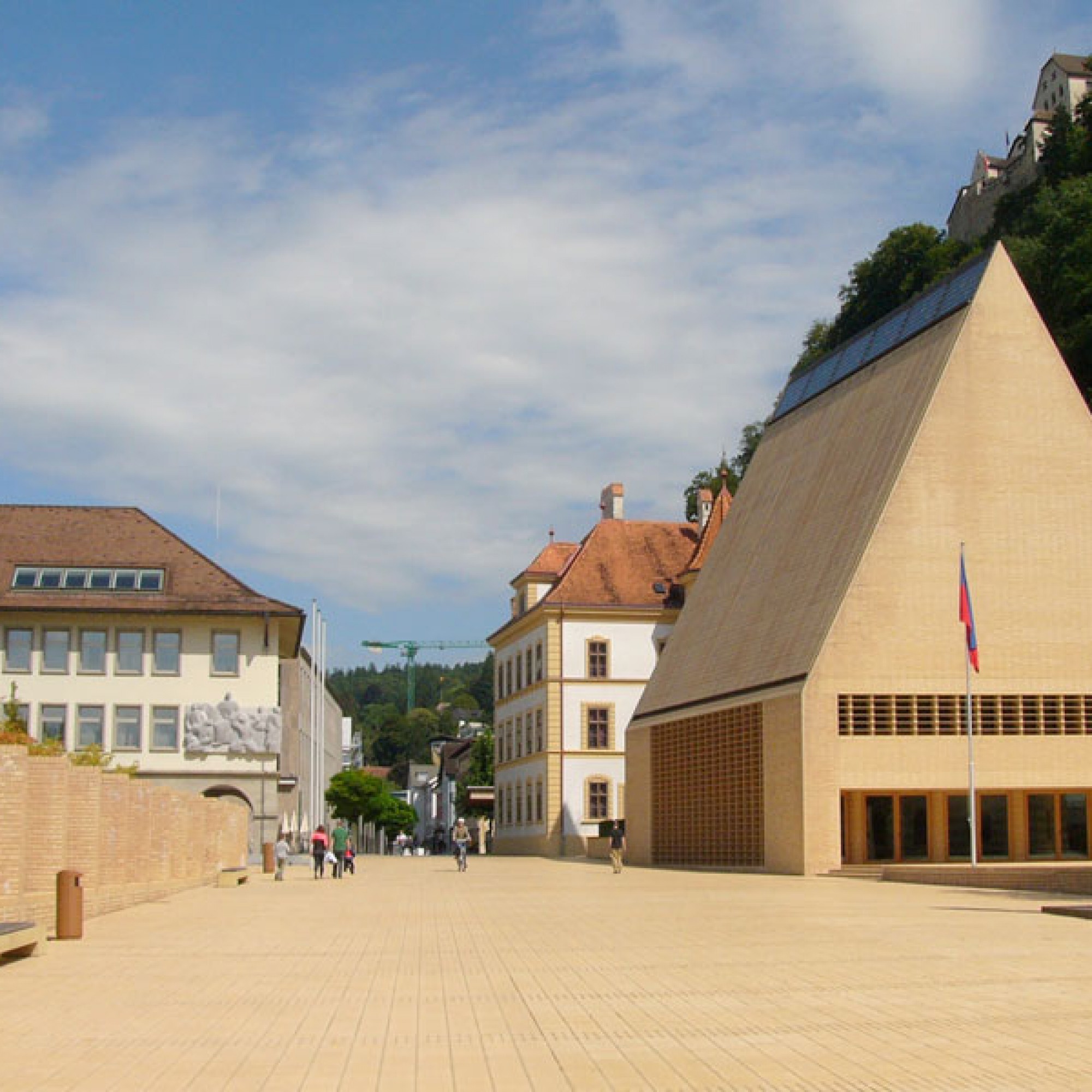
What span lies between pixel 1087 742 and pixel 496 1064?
97.6ft

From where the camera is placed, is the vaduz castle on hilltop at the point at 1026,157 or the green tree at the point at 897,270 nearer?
the green tree at the point at 897,270

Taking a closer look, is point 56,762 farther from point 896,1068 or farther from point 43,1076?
point 896,1068

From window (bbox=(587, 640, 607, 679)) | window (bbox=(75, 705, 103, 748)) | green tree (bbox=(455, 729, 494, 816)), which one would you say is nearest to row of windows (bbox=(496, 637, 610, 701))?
window (bbox=(587, 640, 607, 679))

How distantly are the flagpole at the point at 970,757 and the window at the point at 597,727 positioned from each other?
1194 inches

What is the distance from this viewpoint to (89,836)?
869 inches

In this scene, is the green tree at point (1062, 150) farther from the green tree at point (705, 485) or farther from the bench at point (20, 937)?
the bench at point (20, 937)

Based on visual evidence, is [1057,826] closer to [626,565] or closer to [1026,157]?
[626,565]

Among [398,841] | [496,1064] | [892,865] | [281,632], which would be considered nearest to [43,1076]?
[496,1064]

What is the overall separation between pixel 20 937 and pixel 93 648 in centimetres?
4366

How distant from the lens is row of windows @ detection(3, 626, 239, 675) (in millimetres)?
57312

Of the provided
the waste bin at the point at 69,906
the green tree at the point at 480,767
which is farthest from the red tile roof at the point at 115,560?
the green tree at the point at 480,767

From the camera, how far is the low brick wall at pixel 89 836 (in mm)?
18047

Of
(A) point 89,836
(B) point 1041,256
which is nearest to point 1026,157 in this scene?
(B) point 1041,256

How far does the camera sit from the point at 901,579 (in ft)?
120
